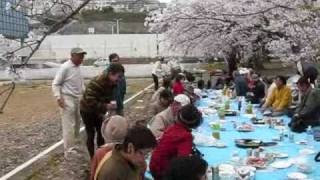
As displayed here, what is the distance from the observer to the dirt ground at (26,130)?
25.1 feet

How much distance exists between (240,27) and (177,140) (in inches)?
496

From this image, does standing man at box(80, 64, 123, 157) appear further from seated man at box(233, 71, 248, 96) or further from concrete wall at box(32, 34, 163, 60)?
concrete wall at box(32, 34, 163, 60)

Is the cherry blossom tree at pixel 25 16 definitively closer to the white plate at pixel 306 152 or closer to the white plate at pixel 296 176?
the white plate at pixel 296 176

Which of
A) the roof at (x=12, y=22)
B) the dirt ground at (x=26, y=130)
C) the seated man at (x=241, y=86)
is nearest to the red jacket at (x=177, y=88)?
the dirt ground at (x=26, y=130)

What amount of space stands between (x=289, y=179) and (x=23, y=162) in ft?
13.0

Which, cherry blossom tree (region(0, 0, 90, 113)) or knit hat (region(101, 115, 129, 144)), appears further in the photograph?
cherry blossom tree (region(0, 0, 90, 113))

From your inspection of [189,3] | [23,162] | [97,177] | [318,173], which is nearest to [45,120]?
[23,162]

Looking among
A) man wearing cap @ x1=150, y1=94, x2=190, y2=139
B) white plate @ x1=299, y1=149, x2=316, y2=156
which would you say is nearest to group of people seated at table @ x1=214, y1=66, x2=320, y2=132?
white plate @ x1=299, y1=149, x2=316, y2=156

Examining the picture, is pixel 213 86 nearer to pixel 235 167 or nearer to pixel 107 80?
pixel 107 80

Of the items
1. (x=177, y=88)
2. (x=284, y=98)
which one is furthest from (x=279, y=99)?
(x=177, y=88)

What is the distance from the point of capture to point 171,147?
4.38 meters

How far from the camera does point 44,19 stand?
3.93 m

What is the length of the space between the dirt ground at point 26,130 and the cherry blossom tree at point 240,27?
13.6 feet

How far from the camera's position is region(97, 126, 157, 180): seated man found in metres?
2.79
